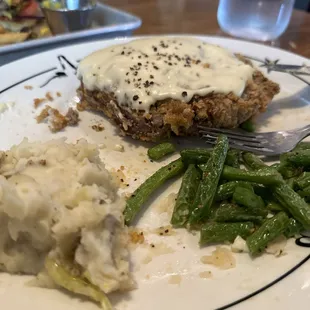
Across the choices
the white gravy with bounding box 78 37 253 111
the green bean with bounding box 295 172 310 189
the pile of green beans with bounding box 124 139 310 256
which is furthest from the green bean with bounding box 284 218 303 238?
the white gravy with bounding box 78 37 253 111

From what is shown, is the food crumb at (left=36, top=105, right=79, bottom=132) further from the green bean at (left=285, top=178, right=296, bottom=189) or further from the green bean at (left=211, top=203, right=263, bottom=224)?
the green bean at (left=285, top=178, right=296, bottom=189)

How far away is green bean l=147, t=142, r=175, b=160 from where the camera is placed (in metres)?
2.29

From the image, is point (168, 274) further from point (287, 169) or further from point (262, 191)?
point (287, 169)

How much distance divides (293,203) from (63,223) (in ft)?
3.18

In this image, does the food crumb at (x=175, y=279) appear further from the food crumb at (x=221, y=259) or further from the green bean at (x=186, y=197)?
the green bean at (x=186, y=197)

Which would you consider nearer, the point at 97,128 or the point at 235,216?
the point at 235,216

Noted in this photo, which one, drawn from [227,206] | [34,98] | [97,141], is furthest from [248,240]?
[34,98]

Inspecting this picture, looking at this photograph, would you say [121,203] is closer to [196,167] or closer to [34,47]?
[196,167]

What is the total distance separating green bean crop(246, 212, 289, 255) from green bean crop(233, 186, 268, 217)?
0.21 feet

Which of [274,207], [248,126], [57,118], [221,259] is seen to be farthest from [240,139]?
[57,118]

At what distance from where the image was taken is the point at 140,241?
1773mm

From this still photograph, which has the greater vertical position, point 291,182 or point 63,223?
point 63,223

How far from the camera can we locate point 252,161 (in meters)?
2.15

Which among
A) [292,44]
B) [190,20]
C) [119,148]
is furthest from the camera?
[190,20]
